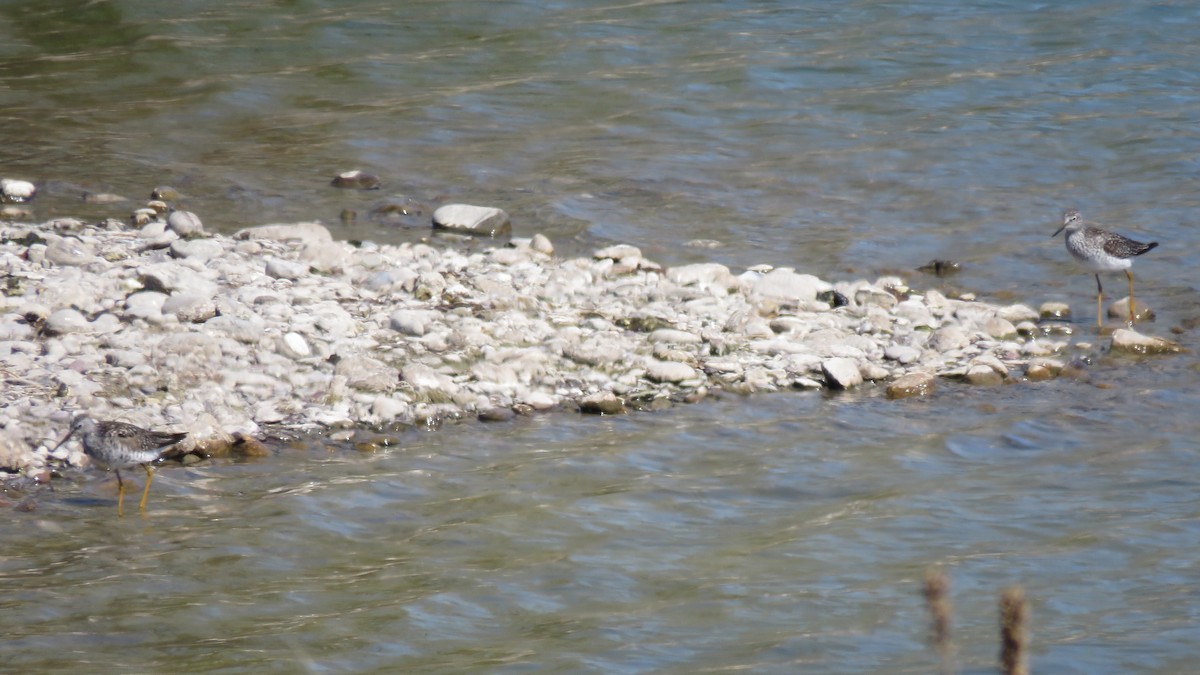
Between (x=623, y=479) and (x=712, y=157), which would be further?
(x=712, y=157)

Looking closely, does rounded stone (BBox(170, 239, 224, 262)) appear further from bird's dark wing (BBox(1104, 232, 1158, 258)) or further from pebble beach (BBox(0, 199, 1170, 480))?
bird's dark wing (BBox(1104, 232, 1158, 258))

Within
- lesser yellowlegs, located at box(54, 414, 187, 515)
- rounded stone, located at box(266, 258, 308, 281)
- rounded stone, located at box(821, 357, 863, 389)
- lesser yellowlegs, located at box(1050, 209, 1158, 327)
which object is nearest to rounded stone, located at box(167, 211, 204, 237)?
rounded stone, located at box(266, 258, 308, 281)

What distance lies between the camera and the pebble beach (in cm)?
858

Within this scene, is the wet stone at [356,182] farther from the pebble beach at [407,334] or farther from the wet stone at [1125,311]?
the wet stone at [1125,311]

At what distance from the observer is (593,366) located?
945 cm

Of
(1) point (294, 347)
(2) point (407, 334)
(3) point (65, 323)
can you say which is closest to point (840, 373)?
(2) point (407, 334)

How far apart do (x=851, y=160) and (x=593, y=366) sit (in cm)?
708

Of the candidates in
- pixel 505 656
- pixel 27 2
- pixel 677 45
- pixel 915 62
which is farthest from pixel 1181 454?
pixel 27 2

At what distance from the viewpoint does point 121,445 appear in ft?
24.2

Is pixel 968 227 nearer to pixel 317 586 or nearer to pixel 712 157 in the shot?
pixel 712 157

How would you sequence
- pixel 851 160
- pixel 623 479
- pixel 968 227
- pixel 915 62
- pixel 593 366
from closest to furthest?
pixel 623 479
pixel 593 366
pixel 968 227
pixel 851 160
pixel 915 62

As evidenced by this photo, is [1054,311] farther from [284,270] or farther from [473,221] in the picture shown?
[284,270]

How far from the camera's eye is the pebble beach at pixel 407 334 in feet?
28.1

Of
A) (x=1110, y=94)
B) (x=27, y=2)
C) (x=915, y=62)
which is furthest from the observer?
(x=27, y=2)
